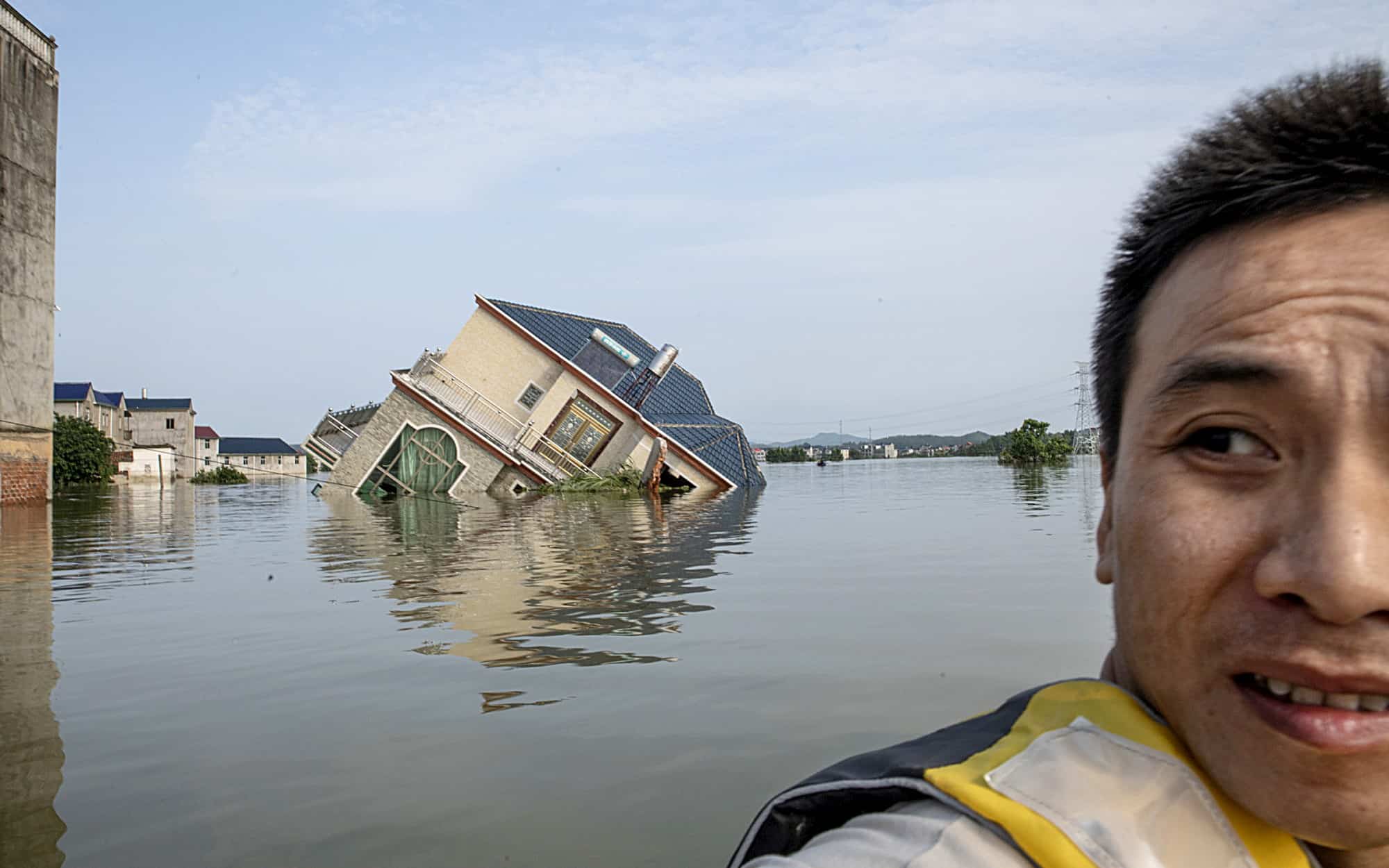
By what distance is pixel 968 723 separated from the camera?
1.11 metres

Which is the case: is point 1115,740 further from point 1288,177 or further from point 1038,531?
point 1038,531

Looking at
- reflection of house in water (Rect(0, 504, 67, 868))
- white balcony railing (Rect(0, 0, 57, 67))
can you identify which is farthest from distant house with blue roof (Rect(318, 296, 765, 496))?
reflection of house in water (Rect(0, 504, 67, 868))

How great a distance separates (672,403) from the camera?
30328 mm

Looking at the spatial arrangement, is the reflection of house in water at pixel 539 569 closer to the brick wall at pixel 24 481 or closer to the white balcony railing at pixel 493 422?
the brick wall at pixel 24 481

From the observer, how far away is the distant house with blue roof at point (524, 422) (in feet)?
89.1

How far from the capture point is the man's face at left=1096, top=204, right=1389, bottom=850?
2.73 feet

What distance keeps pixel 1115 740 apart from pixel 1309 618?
21cm

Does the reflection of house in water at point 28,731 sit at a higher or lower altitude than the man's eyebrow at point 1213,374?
lower

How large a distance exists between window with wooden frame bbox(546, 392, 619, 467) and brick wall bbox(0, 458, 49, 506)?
1227cm

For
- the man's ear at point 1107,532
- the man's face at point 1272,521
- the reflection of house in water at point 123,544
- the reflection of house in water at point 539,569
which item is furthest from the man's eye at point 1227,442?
the reflection of house in water at point 123,544

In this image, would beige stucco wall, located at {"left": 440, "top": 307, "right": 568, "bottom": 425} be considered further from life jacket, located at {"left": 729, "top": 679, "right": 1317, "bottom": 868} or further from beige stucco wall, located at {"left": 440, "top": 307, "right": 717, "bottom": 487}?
life jacket, located at {"left": 729, "top": 679, "right": 1317, "bottom": 868}

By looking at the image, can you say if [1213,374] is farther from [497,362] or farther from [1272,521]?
[497,362]

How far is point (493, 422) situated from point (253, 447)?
54.6 meters

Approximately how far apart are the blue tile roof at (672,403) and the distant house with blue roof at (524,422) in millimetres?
62
